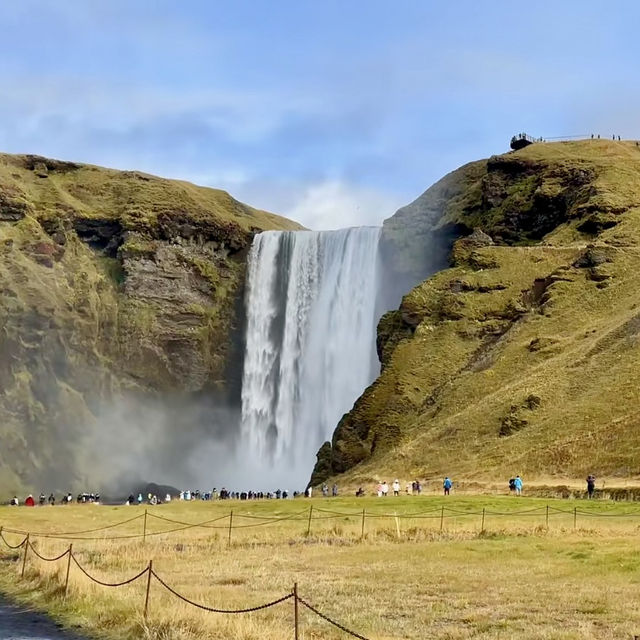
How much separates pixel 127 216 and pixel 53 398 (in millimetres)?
24462

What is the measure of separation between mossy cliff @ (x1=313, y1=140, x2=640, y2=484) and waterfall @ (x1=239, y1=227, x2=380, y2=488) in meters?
5.21

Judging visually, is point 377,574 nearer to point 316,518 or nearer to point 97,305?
point 316,518

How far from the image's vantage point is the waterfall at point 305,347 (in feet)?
296

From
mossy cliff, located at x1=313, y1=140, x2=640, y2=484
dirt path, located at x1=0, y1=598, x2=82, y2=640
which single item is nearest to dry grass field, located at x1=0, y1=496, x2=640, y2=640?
dirt path, located at x1=0, y1=598, x2=82, y2=640

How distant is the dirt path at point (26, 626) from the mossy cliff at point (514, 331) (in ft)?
118

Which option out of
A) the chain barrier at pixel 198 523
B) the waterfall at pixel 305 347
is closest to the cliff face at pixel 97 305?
the waterfall at pixel 305 347

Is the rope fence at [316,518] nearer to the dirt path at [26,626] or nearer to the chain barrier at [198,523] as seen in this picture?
the chain barrier at [198,523]

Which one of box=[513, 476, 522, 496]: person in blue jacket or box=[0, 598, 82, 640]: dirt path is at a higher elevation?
box=[513, 476, 522, 496]: person in blue jacket

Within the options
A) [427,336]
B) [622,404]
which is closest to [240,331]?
[427,336]

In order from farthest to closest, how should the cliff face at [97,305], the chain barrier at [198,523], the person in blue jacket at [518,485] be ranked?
the cliff face at [97,305]
the person in blue jacket at [518,485]
the chain barrier at [198,523]

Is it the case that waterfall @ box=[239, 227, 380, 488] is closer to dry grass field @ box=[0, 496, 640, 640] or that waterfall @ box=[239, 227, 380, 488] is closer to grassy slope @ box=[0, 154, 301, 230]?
grassy slope @ box=[0, 154, 301, 230]

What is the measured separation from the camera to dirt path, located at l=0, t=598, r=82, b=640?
57.7 ft

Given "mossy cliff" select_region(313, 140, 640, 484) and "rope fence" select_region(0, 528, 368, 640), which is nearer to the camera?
"rope fence" select_region(0, 528, 368, 640)

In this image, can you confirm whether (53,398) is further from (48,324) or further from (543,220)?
(543,220)
